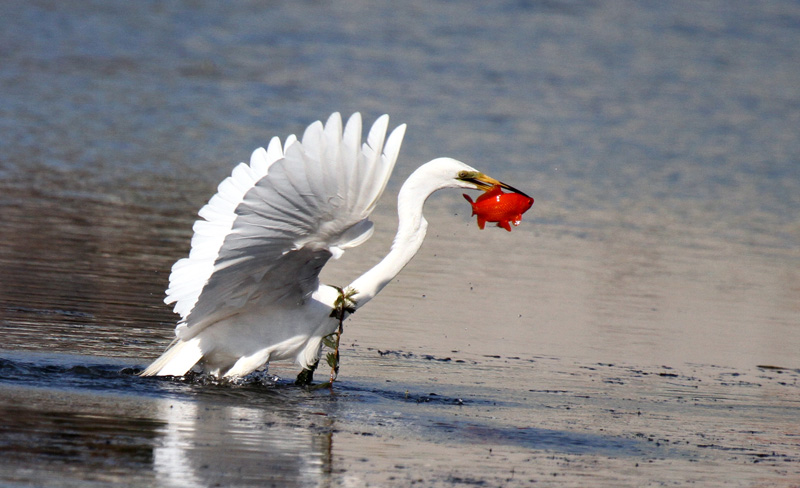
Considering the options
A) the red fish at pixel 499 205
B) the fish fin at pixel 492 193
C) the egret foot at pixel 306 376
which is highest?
the fish fin at pixel 492 193

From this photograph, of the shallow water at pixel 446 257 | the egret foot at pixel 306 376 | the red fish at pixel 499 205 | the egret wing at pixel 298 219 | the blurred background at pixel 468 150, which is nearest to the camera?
the egret wing at pixel 298 219

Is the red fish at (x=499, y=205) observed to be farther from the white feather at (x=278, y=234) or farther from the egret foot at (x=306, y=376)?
the egret foot at (x=306, y=376)

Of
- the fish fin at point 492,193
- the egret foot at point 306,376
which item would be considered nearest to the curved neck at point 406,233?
the fish fin at point 492,193

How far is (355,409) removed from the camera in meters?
7.42

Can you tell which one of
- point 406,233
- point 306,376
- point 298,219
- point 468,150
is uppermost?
point 468,150

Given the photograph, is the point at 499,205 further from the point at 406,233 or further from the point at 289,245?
the point at 289,245

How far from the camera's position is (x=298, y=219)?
6.53 m

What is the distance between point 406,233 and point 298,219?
151 centimetres

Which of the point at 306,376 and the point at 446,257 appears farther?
the point at 446,257

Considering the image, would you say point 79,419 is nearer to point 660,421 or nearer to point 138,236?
point 660,421

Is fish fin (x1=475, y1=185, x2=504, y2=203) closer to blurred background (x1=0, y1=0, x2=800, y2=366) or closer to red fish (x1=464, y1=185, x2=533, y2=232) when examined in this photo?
red fish (x1=464, y1=185, x2=533, y2=232)

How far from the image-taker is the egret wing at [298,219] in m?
6.21

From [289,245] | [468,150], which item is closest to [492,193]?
[289,245]

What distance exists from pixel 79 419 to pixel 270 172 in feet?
5.82
